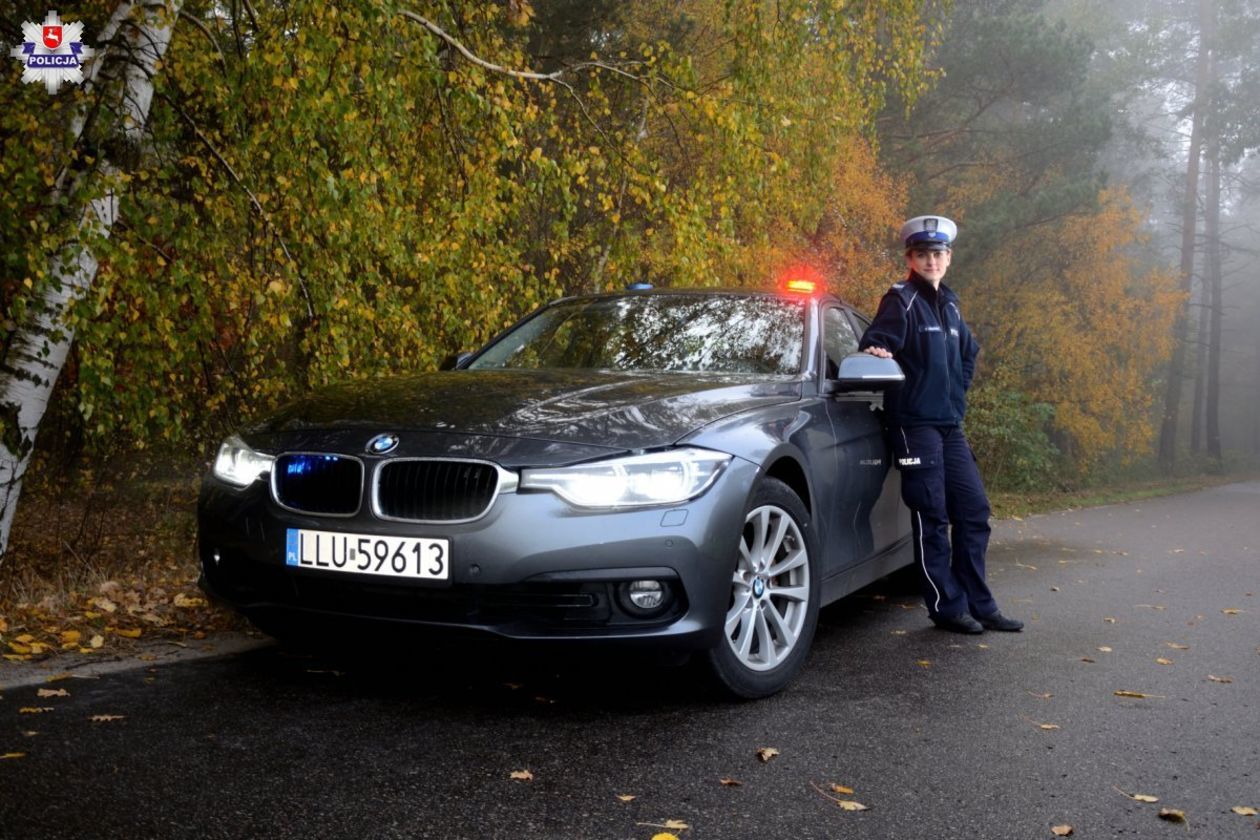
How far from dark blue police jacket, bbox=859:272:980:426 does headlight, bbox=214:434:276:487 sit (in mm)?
2865

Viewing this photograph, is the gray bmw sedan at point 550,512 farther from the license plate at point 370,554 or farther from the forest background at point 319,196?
the forest background at point 319,196

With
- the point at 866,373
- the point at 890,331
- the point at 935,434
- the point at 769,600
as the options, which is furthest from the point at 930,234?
the point at 769,600

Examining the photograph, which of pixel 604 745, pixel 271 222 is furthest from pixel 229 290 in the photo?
pixel 604 745

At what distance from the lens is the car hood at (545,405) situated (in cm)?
391

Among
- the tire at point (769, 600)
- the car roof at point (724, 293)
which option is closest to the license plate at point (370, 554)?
the tire at point (769, 600)

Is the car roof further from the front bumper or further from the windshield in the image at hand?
the front bumper

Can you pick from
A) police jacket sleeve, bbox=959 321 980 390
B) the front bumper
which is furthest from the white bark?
police jacket sleeve, bbox=959 321 980 390

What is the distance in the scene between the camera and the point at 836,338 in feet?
18.4

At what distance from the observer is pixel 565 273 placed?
15141 millimetres

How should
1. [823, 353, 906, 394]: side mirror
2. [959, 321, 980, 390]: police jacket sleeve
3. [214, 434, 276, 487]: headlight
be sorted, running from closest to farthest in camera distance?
[214, 434, 276, 487]: headlight
[823, 353, 906, 394]: side mirror
[959, 321, 980, 390]: police jacket sleeve

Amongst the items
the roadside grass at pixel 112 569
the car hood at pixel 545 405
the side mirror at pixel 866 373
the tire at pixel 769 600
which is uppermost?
the side mirror at pixel 866 373

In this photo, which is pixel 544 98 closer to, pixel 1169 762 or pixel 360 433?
pixel 360 433

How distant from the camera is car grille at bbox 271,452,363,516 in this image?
3.90 m

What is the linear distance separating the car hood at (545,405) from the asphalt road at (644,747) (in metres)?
0.76
